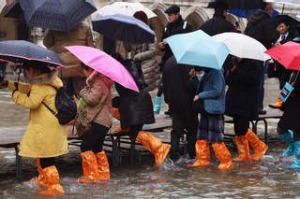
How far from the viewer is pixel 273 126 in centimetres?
1322

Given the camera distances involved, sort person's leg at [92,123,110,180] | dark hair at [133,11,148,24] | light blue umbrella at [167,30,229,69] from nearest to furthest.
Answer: person's leg at [92,123,110,180] < light blue umbrella at [167,30,229,69] < dark hair at [133,11,148,24]

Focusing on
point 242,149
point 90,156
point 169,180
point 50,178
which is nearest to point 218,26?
point 242,149

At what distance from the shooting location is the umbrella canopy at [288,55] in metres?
8.14

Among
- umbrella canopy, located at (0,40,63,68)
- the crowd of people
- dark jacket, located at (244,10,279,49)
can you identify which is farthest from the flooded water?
dark jacket, located at (244,10,279,49)

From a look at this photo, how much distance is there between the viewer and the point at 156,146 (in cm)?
861

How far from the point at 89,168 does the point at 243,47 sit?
243cm

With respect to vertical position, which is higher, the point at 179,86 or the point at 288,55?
the point at 288,55

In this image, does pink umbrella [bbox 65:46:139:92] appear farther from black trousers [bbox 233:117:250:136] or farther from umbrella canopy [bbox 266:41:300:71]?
black trousers [bbox 233:117:250:136]

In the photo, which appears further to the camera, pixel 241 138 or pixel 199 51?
pixel 241 138

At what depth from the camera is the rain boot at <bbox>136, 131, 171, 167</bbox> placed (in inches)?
339

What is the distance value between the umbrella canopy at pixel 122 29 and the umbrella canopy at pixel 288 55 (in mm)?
1470

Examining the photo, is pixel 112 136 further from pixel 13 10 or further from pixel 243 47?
pixel 13 10

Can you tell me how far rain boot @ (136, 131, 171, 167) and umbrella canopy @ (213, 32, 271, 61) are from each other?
1.37 metres

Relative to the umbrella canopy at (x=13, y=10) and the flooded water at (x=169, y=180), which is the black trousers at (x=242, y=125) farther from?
the umbrella canopy at (x=13, y=10)
